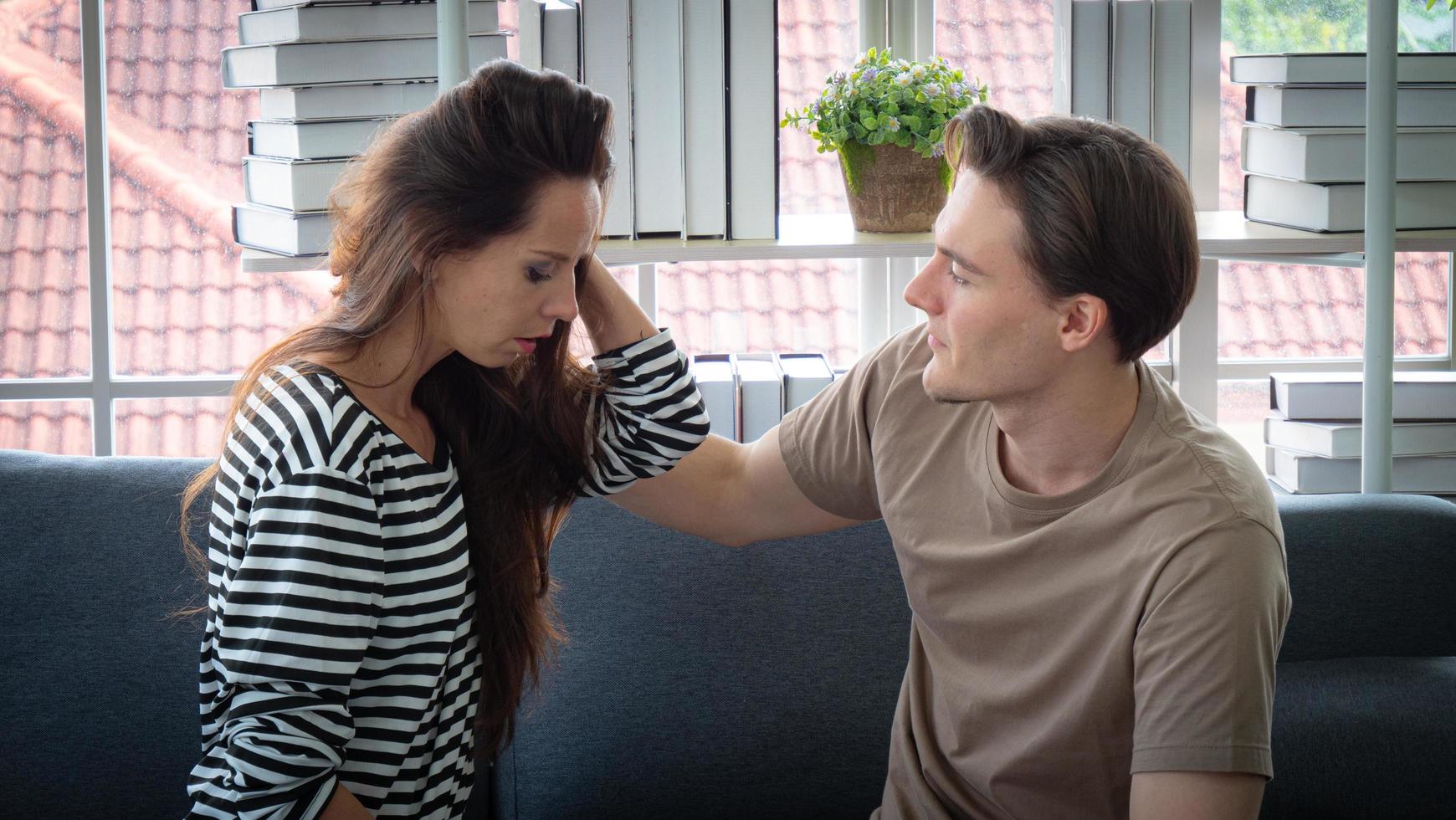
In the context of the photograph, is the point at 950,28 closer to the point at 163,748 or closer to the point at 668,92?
the point at 668,92

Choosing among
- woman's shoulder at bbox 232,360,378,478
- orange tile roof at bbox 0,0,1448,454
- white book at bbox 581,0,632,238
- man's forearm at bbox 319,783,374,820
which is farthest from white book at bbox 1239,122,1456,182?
man's forearm at bbox 319,783,374,820

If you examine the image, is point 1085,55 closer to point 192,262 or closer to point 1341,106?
point 1341,106

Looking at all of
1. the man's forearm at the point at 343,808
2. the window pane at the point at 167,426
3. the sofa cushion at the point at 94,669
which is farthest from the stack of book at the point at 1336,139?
the window pane at the point at 167,426

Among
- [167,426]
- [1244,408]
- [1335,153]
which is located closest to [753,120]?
[1335,153]

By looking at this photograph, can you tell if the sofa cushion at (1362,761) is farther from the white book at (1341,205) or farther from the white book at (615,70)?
the white book at (615,70)

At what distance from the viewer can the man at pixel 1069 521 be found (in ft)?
3.69

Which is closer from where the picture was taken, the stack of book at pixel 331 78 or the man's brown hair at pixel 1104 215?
the man's brown hair at pixel 1104 215

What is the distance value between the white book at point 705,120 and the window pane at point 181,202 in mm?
1096

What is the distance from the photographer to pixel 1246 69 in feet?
6.33

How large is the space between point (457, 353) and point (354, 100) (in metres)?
0.64

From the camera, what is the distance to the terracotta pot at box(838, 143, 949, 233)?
6.20 feet

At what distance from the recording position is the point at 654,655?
1699 millimetres

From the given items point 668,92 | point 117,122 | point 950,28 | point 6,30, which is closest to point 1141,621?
point 668,92

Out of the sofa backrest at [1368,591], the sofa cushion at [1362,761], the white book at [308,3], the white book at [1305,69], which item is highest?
the white book at [308,3]
